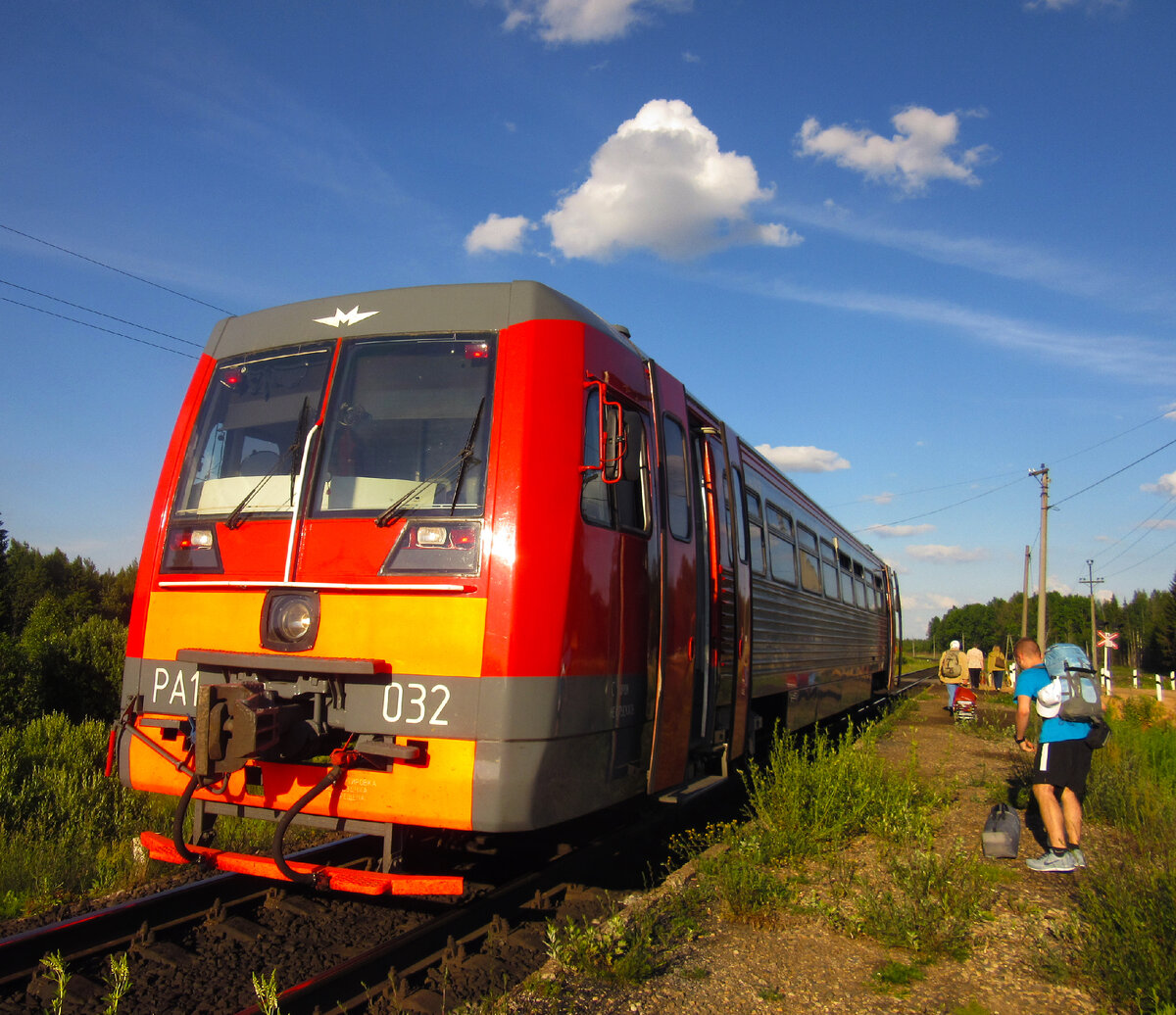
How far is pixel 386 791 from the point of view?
13.2ft

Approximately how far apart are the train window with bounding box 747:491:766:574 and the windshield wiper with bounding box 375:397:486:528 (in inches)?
154

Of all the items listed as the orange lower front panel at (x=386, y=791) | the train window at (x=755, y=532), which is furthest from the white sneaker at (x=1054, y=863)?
the orange lower front panel at (x=386, y=791)

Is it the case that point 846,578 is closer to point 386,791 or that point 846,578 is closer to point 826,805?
point 826,805

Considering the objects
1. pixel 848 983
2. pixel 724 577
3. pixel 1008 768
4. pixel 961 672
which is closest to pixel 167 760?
pixel 848 983

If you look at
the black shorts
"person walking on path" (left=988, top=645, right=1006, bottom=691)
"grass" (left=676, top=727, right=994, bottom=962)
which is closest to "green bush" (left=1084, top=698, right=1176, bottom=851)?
the black shorts

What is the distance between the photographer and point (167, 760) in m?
4.41

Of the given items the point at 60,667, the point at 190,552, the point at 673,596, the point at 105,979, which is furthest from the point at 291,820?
the point at 60,667

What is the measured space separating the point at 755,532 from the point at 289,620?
4.97 metres

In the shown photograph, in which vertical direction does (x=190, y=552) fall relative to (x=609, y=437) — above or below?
below

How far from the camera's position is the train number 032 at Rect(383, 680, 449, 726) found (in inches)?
157

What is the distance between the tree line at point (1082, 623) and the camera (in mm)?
84688

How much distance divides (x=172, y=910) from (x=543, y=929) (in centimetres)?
194

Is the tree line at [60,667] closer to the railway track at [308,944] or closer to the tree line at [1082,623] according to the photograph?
the railway track at [308,944]

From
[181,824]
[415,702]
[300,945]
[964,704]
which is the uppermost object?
[415,702]
